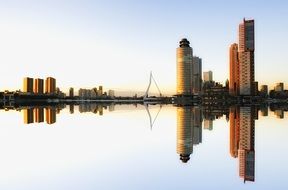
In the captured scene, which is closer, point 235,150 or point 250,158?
point 250,158

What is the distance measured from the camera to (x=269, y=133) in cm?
6725

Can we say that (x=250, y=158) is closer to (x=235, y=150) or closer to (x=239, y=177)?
(x=235, y=150)

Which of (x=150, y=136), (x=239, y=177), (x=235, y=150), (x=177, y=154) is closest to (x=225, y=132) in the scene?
(x=150, y=136)

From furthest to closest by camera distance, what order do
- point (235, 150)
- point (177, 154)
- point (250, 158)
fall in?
point (235, 150) < point (250, 158) < point (177, 154)

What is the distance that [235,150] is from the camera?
161 feet

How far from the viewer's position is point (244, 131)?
222 feet

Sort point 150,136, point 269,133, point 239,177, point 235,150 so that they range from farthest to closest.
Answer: point 269,133, point 150,136, point 235,150, point 239,177

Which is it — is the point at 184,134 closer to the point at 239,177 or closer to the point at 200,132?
the point at 200,132

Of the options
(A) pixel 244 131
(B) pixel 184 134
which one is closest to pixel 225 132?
(A) pixel 244 131

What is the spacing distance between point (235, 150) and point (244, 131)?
64.6 feet

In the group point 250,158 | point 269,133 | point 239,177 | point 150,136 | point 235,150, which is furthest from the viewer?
point 269,133

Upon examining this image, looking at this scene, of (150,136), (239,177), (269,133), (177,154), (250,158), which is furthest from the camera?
(269,133)

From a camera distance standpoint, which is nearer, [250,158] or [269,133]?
[250,158]

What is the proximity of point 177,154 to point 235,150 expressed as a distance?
10862mm
